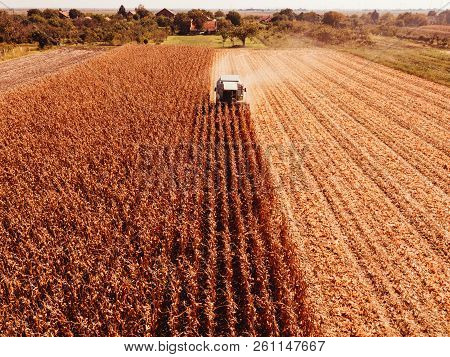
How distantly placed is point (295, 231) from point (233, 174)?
341 centimetres

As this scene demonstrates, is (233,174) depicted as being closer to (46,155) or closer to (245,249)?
(245,249)

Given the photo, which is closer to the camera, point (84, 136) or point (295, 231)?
point (295, 231)

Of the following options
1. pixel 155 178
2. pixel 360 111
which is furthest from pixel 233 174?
pixel 360 111

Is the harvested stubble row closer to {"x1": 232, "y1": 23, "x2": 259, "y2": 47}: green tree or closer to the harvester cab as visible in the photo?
the harvester cab

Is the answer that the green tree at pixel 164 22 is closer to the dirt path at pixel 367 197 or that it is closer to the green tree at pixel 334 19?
the green tree at pixel 334 19

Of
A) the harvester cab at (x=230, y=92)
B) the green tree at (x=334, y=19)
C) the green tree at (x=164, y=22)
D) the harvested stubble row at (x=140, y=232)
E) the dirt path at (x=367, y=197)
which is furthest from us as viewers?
the green tree at (x=164, y=22)

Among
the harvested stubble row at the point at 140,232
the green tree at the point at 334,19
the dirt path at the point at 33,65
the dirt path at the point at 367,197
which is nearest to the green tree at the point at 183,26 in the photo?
the dirt path at the point at 33,65

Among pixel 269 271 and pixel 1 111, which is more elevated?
pixel 1 111

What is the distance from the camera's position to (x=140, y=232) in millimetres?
8820

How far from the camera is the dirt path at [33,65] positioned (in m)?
31.0

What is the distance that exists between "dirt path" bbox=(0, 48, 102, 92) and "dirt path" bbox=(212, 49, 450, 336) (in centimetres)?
2118

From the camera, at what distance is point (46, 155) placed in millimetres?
13211

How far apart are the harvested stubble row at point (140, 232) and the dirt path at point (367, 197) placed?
0.99m

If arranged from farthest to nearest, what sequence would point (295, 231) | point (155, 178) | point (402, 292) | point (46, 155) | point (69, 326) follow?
point (46, 155) → point (155, 178) → point (295, 231) → point (402, 292) → point (69, 326)
